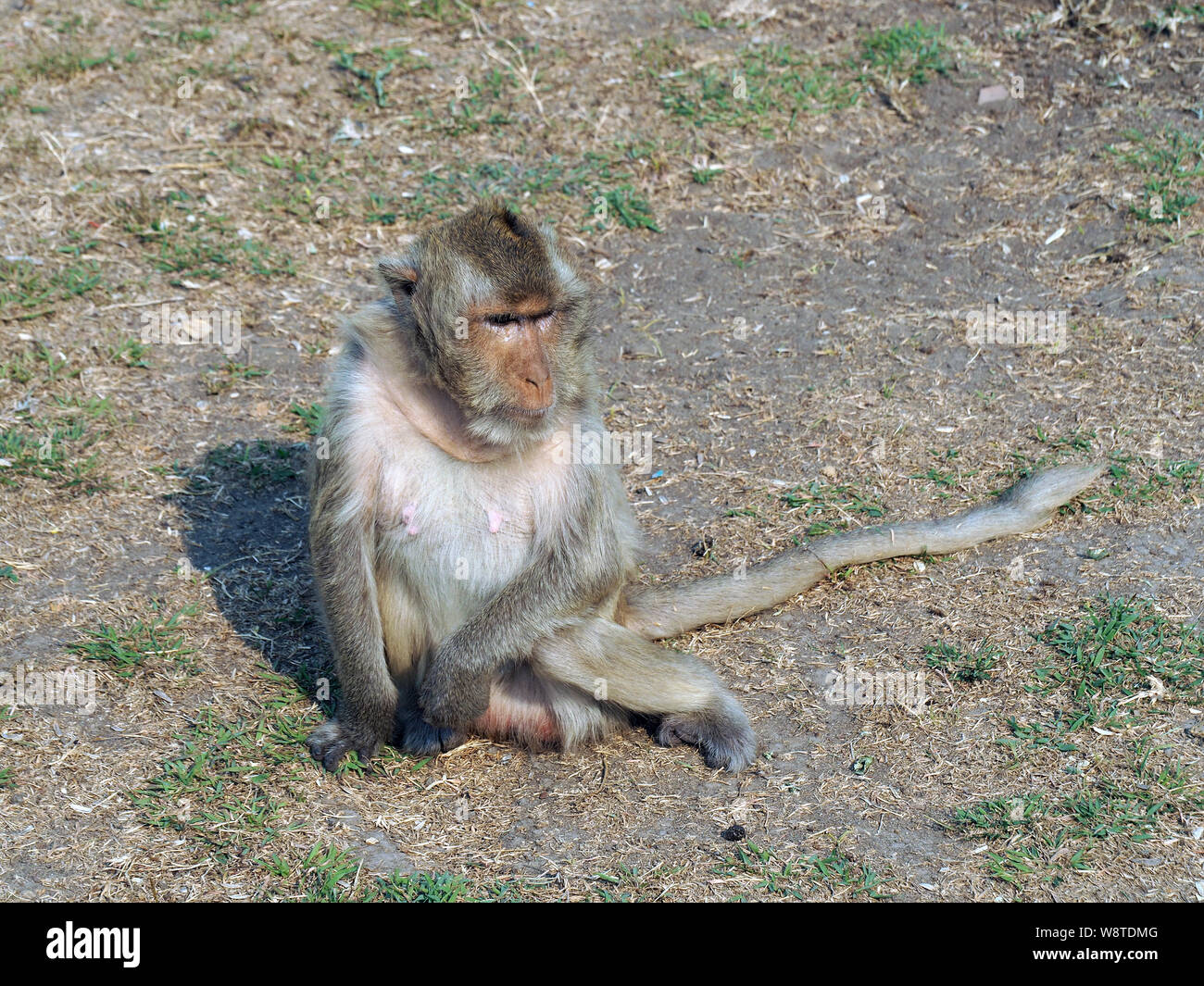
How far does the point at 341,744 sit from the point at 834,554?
213 cm

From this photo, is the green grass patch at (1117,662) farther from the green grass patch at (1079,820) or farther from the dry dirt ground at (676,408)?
the green grass patch at (1079,820)

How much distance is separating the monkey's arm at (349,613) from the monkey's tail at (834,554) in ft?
3.30

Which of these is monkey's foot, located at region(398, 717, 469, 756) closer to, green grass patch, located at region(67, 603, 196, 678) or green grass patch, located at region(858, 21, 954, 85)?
green grass patch, located at region(67, 603, 196, 678)

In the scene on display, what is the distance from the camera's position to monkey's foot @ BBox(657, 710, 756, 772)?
446 centimetres

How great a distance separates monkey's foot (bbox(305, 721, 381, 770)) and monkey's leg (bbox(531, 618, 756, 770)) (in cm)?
63

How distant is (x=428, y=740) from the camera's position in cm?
455

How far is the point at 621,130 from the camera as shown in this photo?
26.2 ft

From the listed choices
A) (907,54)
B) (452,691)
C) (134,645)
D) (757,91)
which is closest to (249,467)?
(134,645)

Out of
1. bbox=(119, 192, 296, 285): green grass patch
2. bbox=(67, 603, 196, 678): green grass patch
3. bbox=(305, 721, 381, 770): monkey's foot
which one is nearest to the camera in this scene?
bbox=(305, 721, 381, 770): monkey's foot

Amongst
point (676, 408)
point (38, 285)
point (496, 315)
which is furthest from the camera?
point (38, 285)

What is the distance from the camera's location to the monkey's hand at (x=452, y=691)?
4316 millimetres

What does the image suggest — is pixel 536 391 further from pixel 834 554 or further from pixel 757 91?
pixel 757 91

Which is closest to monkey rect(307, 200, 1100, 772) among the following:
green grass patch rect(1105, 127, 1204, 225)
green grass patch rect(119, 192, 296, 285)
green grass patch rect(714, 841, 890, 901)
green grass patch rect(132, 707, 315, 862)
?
green grass patch rect(132, 707, 315, 862)

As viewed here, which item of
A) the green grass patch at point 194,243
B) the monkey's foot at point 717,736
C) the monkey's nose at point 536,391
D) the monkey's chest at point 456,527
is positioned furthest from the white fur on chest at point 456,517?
the green grass patch at point 194,243
